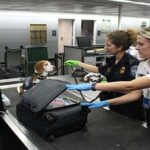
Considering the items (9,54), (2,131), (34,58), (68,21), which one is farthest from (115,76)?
(68,21)

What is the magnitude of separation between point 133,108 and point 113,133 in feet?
1.37

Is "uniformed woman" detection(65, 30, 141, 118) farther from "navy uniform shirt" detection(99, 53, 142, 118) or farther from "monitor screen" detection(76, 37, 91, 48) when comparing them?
"monitor screen" detection(76, 37, 91, 48)

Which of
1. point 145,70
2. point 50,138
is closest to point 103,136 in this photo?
point 50,138

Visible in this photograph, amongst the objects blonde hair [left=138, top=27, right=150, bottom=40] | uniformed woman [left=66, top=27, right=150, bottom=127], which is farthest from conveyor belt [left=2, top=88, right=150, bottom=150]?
blonde hair [left=138, top=27, right=150, bottom=40]

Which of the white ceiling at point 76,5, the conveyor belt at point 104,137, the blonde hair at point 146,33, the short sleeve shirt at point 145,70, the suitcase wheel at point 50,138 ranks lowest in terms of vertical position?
the conveyor belt at point 104,137

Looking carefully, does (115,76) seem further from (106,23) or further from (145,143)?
(106,23)

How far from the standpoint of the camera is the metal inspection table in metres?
1.13

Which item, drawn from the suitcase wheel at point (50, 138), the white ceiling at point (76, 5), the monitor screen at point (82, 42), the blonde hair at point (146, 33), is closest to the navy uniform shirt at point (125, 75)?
the blonde hair at point (146, 33)

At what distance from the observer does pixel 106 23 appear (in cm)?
519

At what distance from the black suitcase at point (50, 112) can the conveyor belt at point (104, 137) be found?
0.13 feet

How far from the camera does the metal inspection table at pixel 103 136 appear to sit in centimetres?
113

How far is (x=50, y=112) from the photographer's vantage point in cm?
116

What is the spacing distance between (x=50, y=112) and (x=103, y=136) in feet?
1.03

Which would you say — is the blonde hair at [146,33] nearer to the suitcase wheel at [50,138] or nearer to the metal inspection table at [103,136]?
the metal inspection table at [103,136]
